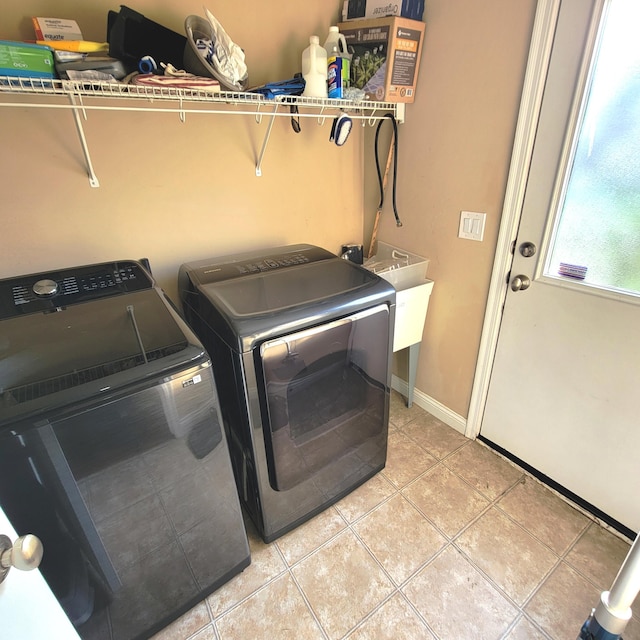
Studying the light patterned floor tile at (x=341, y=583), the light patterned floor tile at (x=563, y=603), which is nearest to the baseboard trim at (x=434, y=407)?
the light patterned floor tile at (x=563, y=603)

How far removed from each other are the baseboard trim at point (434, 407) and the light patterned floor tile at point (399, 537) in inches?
23.1

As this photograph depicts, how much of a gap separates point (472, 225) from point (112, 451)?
161 centimetres

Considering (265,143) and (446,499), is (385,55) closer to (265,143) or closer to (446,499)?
(265,143)

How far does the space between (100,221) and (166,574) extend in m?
1.28

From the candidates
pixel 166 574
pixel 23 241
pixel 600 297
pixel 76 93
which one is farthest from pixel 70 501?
pixel 600 297

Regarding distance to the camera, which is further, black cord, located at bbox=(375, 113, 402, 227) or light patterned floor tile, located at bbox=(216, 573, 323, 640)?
black cord, located at bbox=(375, 113, 402, 227)

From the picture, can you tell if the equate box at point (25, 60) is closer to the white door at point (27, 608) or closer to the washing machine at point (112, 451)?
the washing machine at point (112, 451)

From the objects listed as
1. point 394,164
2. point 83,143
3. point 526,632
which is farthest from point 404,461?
point 83,143

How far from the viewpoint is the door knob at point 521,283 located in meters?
1.52

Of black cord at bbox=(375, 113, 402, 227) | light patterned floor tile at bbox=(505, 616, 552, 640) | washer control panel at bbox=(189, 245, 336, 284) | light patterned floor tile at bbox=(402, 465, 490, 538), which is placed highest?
black cord at bbox=(375, 113, 402, 227)

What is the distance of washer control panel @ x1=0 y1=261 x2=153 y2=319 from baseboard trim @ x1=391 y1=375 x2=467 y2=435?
1615mm

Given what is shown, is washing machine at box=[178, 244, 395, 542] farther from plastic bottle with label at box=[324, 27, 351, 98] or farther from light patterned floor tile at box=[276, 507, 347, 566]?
plastic bottle with label at box=[324, 27, 351, 98]

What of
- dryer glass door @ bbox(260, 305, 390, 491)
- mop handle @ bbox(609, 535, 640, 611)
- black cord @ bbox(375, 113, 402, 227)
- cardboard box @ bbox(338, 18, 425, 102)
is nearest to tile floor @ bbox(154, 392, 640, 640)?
A: dryer glass door @ bbox(260, 305, 390, 491)

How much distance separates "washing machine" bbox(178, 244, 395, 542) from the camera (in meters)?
1.14
